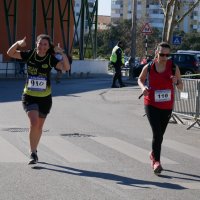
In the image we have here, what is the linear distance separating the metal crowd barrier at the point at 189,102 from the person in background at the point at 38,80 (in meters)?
6.17

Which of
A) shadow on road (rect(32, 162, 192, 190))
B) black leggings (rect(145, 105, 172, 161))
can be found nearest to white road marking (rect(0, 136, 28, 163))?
shadow on road (rect(32, 162, 192, 190))

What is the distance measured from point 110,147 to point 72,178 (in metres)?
2.94

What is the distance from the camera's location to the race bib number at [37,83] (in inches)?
361

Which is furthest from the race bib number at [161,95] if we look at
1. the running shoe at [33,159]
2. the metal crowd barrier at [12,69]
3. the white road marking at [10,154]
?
the metal crowd barrier at [12,69]

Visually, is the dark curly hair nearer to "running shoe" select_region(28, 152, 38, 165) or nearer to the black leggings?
"running shoe" select_region(28, 152, 38, 165)

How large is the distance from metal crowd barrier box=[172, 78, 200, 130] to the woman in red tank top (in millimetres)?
5830

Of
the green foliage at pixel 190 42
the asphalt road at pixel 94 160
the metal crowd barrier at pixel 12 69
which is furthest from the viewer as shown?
the green foliage at pixel 190 42

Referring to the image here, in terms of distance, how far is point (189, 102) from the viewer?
15289 mm

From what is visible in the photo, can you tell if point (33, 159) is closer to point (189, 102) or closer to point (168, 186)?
point (168, 186)

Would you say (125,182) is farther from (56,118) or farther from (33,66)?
(56,118)

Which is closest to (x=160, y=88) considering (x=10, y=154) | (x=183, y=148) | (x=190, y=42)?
(x=10, y=154)

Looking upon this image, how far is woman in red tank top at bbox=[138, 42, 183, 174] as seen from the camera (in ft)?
29.3

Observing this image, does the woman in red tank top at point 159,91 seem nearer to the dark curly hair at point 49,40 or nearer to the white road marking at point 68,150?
the white road marking at point 68,150

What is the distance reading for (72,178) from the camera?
8.24 metres
